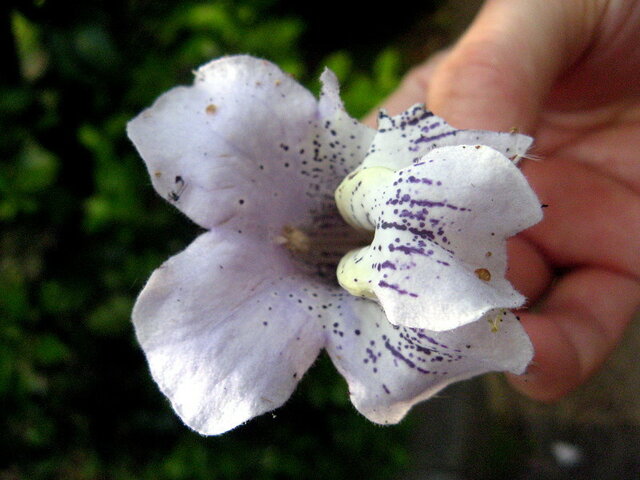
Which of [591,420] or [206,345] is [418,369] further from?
[591,420]

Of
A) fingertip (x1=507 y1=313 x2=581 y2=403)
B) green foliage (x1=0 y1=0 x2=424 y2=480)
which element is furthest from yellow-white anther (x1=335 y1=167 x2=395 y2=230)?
green foliage (x1=0 y1=0 x2=424 y2=480)

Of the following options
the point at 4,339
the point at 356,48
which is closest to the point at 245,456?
the point at 4,339

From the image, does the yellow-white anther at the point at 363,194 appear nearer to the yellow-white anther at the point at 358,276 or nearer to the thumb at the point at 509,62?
the yellow-white anther at the point at 358,276

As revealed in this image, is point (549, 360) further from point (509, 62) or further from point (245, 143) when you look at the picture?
point (245, 143)

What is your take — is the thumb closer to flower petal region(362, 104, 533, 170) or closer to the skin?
the skin

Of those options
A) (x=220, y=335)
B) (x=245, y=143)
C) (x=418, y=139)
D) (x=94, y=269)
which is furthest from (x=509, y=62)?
(x=94, y=269)
